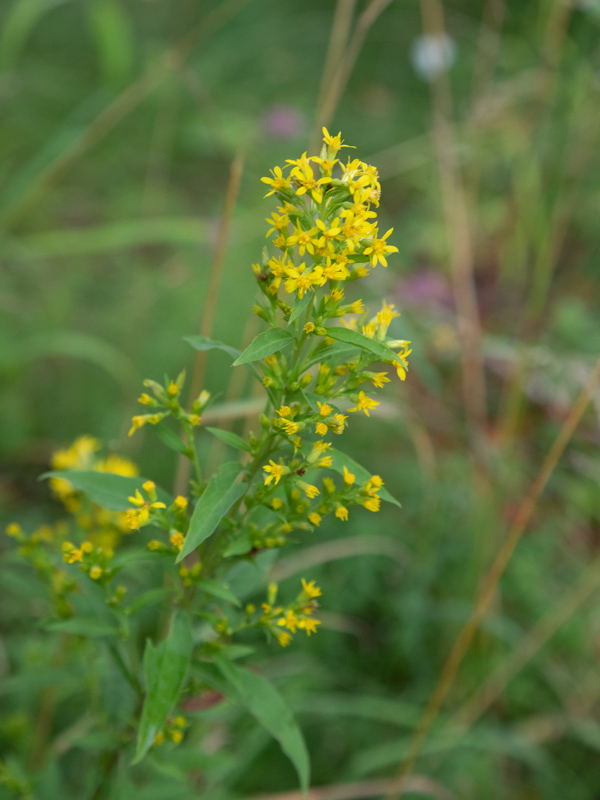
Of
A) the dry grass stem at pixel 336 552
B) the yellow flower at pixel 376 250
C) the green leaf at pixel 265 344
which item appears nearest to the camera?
the green leaf at pixel 265 344

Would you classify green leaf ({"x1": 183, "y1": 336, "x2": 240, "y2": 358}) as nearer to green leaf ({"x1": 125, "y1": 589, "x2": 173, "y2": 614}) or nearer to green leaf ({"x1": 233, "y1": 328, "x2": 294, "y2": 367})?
green leaf ({"x1": 233, "y1": 328, "x2": 294, "y2": 367})

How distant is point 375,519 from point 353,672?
65cm

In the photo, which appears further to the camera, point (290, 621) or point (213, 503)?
point (290, 621)

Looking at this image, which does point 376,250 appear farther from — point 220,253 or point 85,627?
point 85,627

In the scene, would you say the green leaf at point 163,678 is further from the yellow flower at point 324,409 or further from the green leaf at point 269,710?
the yellow flower at point 324,409

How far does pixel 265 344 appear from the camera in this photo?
1.06 metres

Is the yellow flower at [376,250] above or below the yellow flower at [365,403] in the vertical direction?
above

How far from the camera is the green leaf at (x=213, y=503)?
1.04 m

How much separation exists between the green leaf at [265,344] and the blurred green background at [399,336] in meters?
0.80

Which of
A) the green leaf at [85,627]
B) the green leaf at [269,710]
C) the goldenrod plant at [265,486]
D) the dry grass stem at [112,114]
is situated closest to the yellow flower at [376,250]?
the goldenrod plant at [265,486]

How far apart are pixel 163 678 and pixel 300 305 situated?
71 cm

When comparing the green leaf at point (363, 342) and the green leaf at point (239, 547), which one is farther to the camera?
the green leaf at point (239, 547)

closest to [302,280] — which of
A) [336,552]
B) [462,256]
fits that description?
[336,552]

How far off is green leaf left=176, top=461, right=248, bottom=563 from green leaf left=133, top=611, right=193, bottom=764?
246 millimetres
